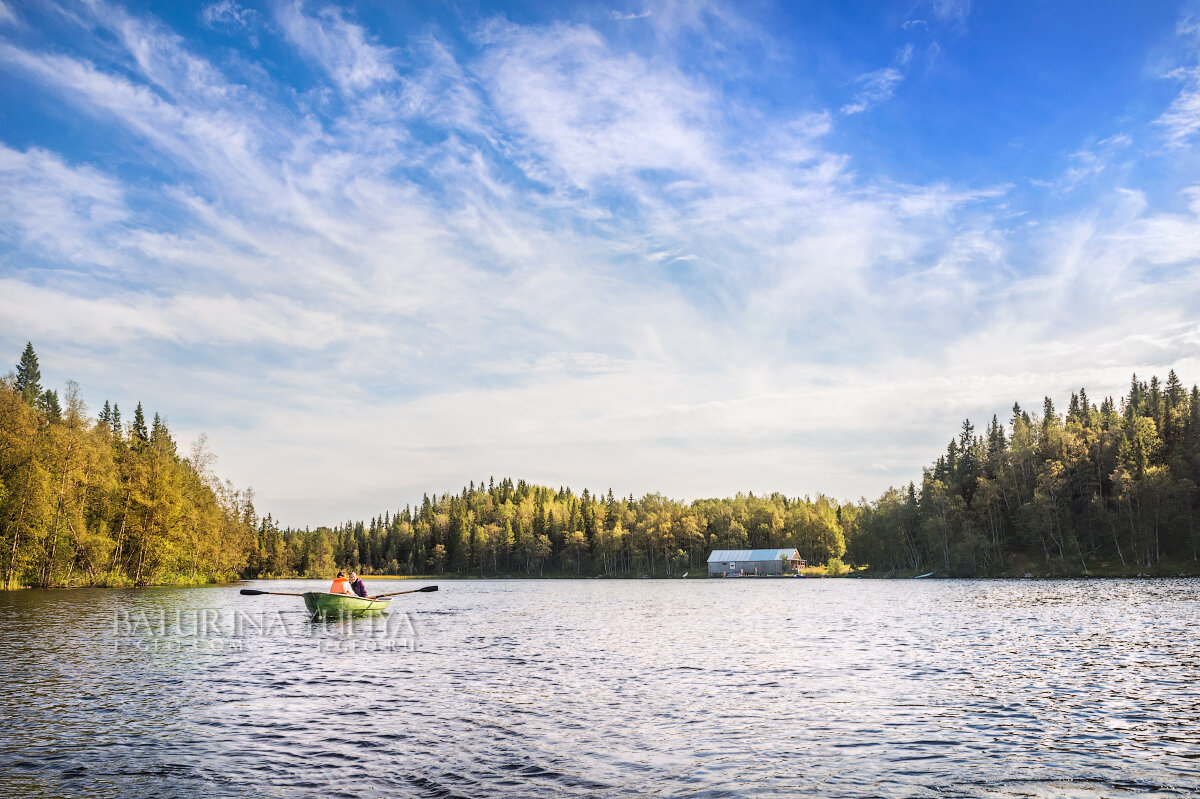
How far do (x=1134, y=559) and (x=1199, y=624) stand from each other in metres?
94.7

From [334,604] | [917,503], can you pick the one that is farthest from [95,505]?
[917,503]

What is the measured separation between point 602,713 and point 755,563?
18042 cm

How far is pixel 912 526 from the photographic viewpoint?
527 ft

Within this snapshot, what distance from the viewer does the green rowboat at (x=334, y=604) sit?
154 feet

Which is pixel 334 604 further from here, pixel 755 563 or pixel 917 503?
pixel 755 563

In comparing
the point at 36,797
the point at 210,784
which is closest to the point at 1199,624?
the point at 210,784

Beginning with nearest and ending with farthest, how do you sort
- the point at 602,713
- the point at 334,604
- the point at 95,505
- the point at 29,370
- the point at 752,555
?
the point at 602,713, the point at 334,604, the point at 95,505, the point at 29,370, the point at 752,555

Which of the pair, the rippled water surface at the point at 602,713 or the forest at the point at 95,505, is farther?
the forest at the point at 95,505

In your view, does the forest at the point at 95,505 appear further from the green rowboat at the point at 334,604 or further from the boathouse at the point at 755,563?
the boathouse at the point at 755,563

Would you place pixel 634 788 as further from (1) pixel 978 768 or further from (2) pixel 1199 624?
(2) pixel 1199 624

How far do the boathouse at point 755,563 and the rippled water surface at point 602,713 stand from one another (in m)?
154

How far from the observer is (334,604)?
47344 mm

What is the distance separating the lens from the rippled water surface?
14.4 meters

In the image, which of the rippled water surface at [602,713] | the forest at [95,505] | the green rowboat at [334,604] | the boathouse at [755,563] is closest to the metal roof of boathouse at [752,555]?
the boathouse at [755,563]
